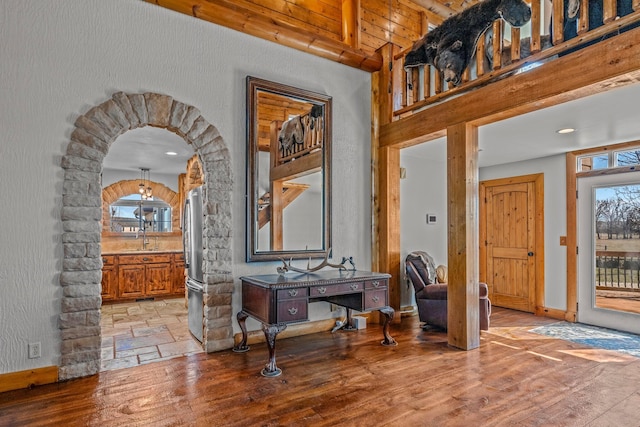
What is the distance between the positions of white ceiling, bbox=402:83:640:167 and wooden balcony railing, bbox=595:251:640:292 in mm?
1452

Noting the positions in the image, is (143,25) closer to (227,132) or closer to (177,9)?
(177,9)

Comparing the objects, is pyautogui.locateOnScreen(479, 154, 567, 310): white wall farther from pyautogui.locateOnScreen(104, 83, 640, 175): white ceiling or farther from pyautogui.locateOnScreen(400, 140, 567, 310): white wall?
pyautogui.locateOnScreen(104, 83, 640, 175): white ceiling

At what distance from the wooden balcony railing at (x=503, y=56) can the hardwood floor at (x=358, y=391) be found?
105 inches

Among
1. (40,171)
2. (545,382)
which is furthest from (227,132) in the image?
(545,382)

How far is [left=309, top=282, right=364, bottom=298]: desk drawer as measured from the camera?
329cm

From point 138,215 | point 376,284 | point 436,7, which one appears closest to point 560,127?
point 376,284

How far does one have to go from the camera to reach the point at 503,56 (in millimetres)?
3428

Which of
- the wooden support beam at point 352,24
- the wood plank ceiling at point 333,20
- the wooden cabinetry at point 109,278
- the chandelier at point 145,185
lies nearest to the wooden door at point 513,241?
the wood plank ceiling at point 333,20

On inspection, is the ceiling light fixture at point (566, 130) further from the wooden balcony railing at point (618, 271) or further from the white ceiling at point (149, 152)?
the white ceiling at point (149, 152)

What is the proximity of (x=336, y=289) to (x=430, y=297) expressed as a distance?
1.57m

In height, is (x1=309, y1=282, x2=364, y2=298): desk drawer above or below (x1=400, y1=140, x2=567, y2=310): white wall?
below

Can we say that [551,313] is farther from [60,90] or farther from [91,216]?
[60,90]

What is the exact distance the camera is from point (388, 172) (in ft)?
15.4

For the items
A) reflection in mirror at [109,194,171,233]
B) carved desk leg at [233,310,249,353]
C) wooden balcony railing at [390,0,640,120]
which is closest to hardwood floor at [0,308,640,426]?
carved desk leg at [233,310,249,353]
